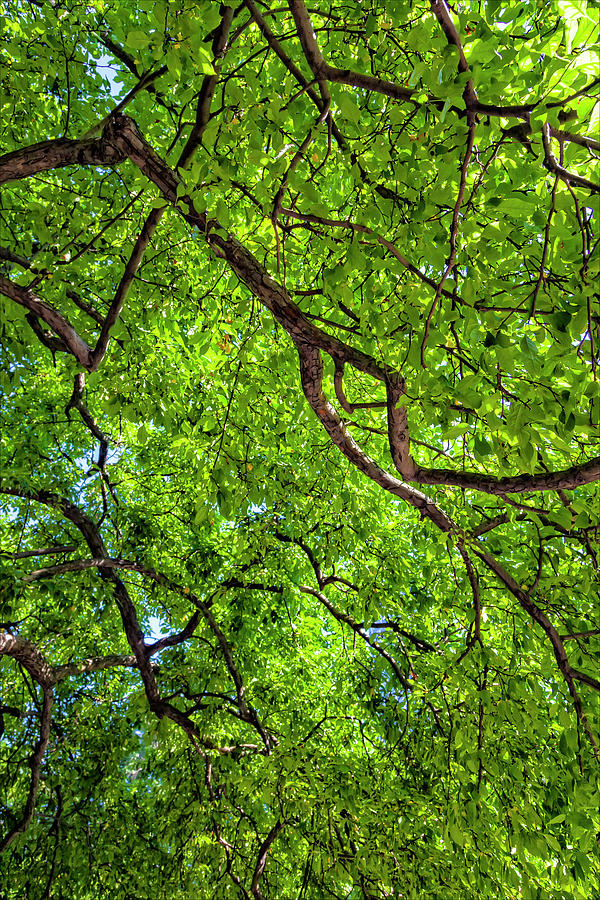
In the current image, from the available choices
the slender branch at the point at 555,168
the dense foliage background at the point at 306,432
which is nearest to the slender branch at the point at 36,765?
the dense foliage background at the point at 306,432

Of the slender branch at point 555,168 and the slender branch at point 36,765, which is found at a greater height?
the slender branch at point 36,765

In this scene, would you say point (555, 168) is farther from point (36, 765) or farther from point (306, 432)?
point (36, 765)

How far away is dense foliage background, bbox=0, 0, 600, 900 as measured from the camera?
8.00 ft

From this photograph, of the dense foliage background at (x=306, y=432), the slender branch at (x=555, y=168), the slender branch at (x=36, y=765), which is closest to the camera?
the slender branch at (x=555, y=168)

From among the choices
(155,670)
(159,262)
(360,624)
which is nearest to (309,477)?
(360,624)

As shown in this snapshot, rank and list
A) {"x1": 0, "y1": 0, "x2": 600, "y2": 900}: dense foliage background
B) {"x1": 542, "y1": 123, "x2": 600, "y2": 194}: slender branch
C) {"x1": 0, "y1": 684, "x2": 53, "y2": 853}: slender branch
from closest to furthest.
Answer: {"x1": 542, "y1": 123, "x2": 600, "y2": 194}: slender branch < {"x1": 0, "y1": 0, "x2": 600, "y2": 900}: dense foliage background < {"x1": 0, "y1": 684, "x2": 53, "y2": 853}: slender branch

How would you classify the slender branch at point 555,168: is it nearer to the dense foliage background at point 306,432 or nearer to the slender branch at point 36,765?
the dense foliage background at point 306,432

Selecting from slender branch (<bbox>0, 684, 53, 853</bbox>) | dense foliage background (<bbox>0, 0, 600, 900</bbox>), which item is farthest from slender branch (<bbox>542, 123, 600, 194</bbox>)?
slender branch (<bbox>0, 684, 53, 853</bbox>)

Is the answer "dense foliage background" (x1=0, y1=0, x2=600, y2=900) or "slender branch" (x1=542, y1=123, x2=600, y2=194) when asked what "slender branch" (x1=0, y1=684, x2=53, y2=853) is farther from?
"slender branch" (x1=542, y1=123, x2=600, y2=194)

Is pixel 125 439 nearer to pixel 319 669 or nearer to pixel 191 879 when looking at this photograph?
pixel 319 669

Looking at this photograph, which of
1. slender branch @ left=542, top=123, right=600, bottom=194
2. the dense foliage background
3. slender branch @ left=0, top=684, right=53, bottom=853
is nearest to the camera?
slender branch @ left=542, top=123, right=600, bottom=194

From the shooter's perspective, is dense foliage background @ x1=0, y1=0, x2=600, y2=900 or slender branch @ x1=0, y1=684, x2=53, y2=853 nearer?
dense foliage background @ x1=0, y1=0, x2=600, y2=900

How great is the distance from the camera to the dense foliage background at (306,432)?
244 cm

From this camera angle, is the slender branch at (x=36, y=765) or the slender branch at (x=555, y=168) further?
the slender branch at (x=36, y=765)
